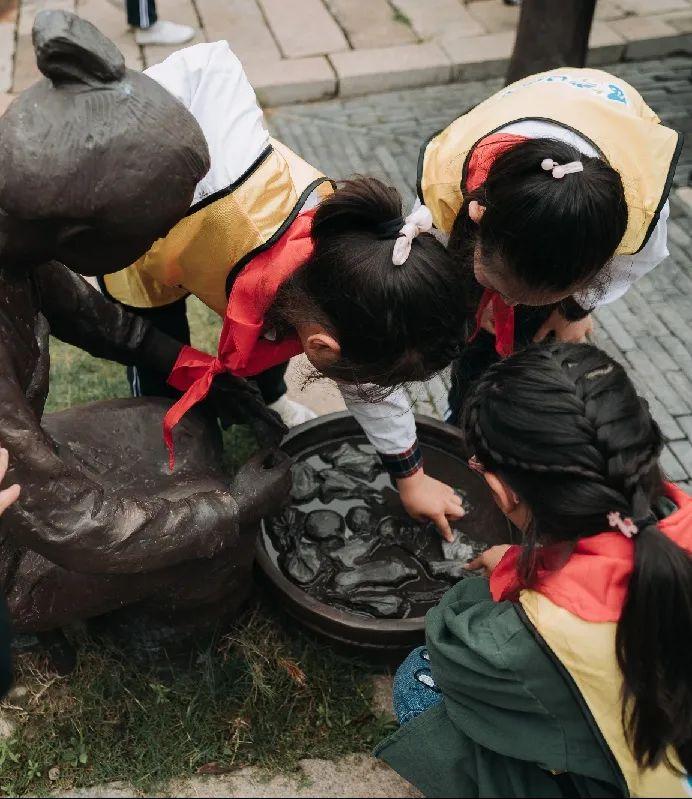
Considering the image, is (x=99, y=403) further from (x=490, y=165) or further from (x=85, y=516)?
(x=490, y=165)

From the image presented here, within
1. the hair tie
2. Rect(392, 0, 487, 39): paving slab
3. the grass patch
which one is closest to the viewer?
the hair tie

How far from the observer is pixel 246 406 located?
2.59m

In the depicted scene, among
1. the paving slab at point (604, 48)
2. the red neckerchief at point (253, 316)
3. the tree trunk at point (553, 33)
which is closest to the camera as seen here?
the red neckerchief at point (253, 316)

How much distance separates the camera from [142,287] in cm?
267

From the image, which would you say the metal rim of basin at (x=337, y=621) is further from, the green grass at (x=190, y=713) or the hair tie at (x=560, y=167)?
the hair tie at (x=560, y=167)

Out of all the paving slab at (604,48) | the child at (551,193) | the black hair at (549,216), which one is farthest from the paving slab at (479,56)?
the black hair at (549,216)

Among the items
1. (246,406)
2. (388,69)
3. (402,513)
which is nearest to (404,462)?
(402,513)

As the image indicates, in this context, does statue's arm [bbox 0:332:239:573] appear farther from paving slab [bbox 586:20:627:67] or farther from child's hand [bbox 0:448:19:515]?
paving slab [bbox 586:20:627:67]

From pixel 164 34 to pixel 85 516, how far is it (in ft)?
17.5

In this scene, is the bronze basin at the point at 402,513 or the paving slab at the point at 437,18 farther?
the paving slab at the point at 437,18

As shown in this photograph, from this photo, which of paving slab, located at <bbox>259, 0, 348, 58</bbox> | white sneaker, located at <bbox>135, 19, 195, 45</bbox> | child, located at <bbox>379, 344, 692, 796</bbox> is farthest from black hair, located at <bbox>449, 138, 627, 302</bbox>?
white sneaker, located at <bbox>135, 19, 195, 45</bbox>

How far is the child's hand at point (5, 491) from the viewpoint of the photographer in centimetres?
168

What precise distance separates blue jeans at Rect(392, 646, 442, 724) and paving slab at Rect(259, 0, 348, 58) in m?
4.94

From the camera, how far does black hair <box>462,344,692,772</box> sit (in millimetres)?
1583
